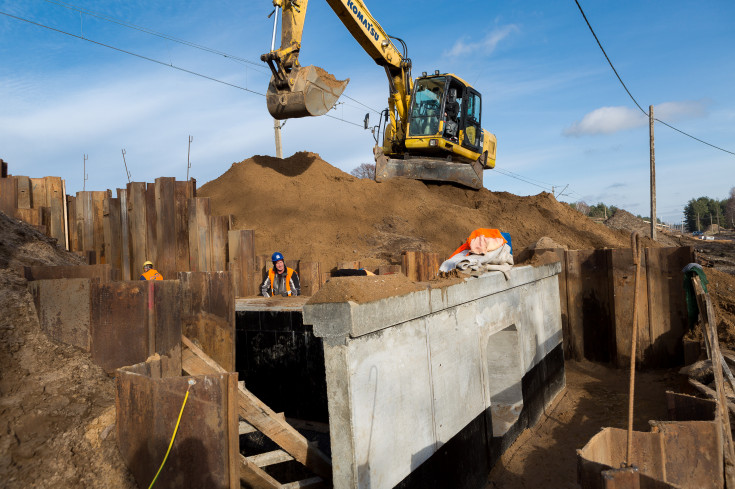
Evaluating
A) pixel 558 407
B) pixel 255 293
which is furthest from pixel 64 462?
pixel 558 407

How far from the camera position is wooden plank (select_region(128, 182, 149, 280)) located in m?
9.32

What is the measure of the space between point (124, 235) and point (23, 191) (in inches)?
80.5

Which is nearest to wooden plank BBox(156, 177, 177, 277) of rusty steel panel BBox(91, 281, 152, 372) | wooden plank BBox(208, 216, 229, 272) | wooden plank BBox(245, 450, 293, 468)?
wooden plank BBox(208, 216, 229, 272)

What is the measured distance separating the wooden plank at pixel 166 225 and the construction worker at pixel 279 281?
6.27 ft

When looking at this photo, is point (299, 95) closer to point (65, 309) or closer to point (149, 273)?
point (149, 273)

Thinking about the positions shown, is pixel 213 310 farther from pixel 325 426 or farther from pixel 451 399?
pixel 451 399

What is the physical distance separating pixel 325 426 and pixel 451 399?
62.0 inches

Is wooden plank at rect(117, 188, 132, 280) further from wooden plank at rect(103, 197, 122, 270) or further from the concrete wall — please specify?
the concrete wall

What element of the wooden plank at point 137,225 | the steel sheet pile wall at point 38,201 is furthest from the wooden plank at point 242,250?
the steel sheet pile wall at point 38,201

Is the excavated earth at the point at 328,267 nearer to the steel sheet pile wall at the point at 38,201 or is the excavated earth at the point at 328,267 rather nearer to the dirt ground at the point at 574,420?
the dirt ground at the point at 574,420

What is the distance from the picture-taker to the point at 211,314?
16.1ft

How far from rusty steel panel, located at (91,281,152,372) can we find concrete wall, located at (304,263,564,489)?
1312 mm

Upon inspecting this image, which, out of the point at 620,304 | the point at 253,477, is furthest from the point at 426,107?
the point at 253,477

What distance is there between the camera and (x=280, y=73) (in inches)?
390
